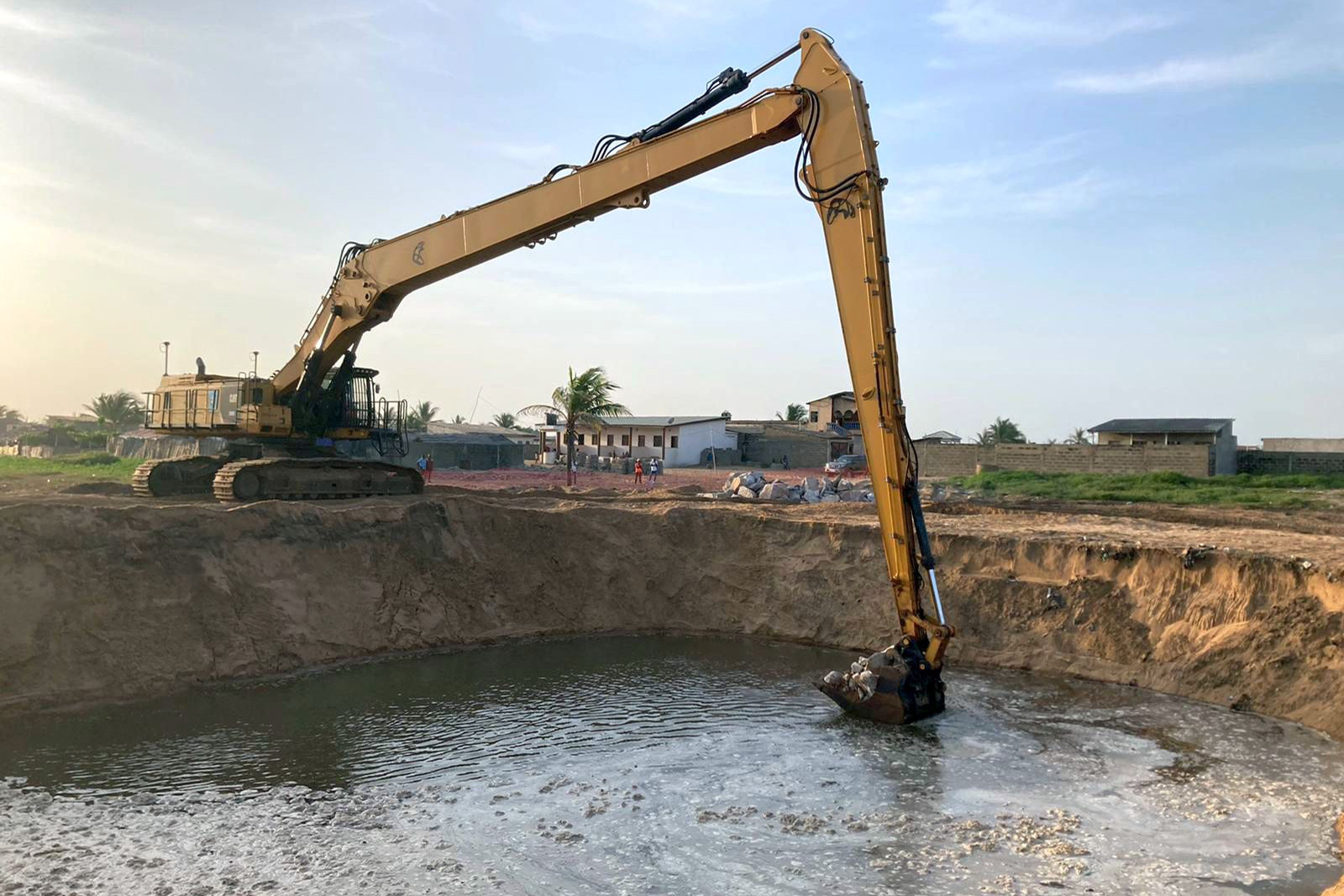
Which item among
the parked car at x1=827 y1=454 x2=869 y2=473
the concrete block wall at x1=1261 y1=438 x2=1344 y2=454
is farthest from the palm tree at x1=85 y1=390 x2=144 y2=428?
the concrete block wall at x1=1261 y1=438 x2=1344 y2=454

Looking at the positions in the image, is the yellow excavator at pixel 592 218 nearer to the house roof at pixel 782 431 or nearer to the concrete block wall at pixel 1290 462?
the concrete block wall at pixel 1290 462

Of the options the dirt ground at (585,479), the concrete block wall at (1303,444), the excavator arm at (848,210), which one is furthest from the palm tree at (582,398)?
the concrete block wall at (1303,444)

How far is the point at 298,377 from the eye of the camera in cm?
1895

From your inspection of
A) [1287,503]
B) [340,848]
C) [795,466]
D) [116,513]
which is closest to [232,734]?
[340,848]

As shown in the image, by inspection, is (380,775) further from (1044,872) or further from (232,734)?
(1044,872)

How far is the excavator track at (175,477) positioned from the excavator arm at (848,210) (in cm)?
948

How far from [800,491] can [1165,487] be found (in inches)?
453

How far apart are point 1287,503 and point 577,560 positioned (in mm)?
19004

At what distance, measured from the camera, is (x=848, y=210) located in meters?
12.2

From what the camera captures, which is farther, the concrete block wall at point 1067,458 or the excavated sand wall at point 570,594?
the concrete block wall at point 1067,458

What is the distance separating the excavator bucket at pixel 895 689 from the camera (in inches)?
461

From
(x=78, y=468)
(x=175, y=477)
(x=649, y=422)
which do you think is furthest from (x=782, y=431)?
(x=175, y=477)

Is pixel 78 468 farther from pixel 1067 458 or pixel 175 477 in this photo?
pixel 1067 458

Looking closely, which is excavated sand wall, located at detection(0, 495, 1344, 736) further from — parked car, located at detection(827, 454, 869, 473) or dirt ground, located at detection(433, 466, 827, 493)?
parked car, located at detection(827, 454, 869, 473)
